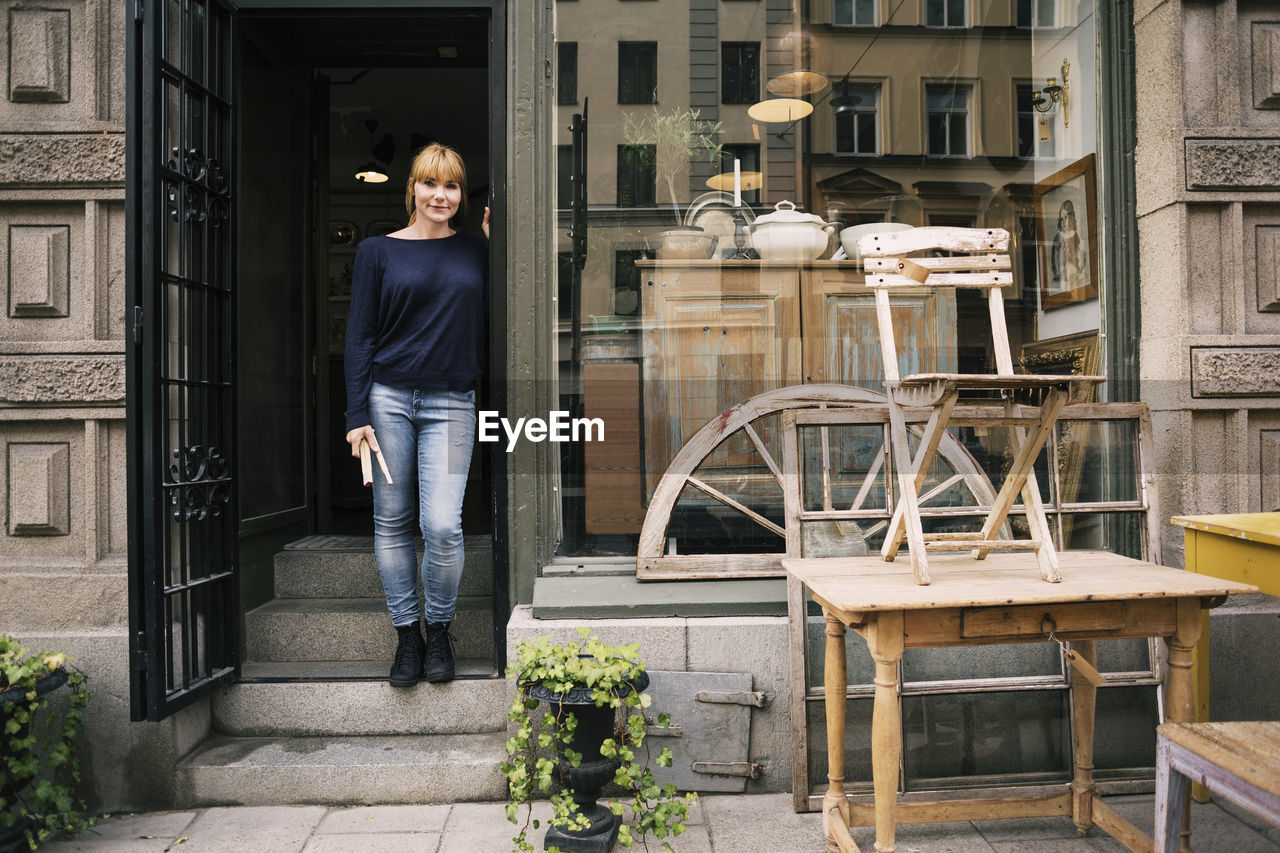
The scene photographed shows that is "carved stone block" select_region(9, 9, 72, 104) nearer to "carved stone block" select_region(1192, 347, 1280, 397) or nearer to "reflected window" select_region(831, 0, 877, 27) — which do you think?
"reflected window" select_region(831, 0, 877, 27)

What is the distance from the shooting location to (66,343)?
3.21 meters

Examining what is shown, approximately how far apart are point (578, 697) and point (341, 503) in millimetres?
5050

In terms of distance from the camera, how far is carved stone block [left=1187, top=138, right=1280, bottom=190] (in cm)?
334

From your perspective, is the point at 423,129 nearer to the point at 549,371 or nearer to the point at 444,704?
A: the point at 549,371

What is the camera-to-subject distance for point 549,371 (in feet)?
11.5

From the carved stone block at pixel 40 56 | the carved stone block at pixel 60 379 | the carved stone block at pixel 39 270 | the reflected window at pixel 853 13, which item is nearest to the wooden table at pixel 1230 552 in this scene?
the reflected window at pixel 853 13

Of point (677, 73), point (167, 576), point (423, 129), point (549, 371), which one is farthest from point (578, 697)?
point (423, 129)

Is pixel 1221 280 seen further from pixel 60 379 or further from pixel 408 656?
pixel 60 379

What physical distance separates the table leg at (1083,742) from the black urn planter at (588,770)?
60.3 inches

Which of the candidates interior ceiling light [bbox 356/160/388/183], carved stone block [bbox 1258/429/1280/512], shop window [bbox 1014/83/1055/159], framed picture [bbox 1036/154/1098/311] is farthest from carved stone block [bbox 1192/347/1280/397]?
interior ceiling light [bbox 356/160/388/183]

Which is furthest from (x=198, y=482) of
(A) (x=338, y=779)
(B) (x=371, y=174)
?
(B) (x=371, y=174)

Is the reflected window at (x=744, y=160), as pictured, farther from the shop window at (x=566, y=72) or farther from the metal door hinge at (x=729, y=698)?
the metal door hinge at (x=729, y=698)

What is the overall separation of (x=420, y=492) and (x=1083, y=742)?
102 inches

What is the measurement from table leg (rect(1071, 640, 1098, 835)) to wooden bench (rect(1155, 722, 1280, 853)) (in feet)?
2.23
